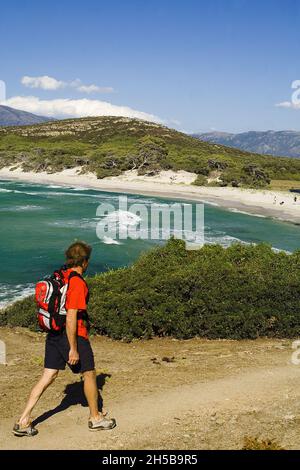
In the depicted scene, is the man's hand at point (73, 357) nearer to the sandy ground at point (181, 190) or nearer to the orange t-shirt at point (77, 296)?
the orange t-shirt at point (77, 296)

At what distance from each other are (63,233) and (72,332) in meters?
28.2

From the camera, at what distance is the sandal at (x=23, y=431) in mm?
5527

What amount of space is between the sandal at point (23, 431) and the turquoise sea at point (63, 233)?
37.2 feet

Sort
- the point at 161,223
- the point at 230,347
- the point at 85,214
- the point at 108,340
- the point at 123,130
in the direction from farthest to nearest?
the point at 123,130 → the point at 85,214 → the point at 161,223 → the point at 108,340 → the point at 230,347

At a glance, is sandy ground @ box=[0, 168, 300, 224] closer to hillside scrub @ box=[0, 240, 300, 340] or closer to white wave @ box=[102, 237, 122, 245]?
white wave @ box=[102, 237, 122, 245]

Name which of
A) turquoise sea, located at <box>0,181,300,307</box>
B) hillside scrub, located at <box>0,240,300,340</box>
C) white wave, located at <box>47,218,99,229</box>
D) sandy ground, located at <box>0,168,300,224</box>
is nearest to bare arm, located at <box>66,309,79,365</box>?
hillside scrub, located at <box>0,240,300,340</box>

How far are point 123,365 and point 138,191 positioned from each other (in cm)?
5988

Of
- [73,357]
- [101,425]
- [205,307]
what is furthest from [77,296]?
[205,307]

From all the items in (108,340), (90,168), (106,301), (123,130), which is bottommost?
(108,340)

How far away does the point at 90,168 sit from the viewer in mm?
85500

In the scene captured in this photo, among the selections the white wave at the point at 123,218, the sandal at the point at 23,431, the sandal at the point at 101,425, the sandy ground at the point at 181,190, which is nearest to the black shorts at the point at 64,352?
the sandal at the point at 101,425
